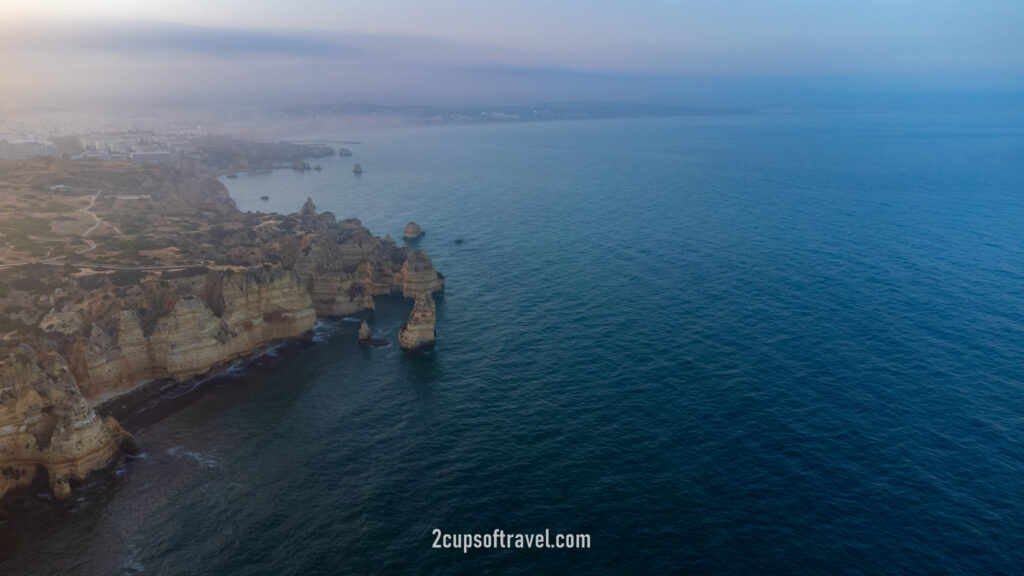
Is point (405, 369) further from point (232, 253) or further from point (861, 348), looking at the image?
point (861, 348)

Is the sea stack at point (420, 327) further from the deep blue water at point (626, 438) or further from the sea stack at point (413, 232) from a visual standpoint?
the sea stack at point (413, 232)

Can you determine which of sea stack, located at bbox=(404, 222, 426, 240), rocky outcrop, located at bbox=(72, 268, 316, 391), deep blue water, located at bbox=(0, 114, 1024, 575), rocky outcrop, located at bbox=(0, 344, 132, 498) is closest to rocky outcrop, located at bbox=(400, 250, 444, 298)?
deep blue water, located at bbox=(0, 114, 1024, 575)

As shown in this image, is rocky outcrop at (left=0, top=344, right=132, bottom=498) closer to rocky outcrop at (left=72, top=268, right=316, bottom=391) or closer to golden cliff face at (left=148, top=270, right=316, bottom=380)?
rocky outcrop at (left=72, top=268, right=316, bottom=391)

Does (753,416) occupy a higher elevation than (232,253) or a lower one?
lower

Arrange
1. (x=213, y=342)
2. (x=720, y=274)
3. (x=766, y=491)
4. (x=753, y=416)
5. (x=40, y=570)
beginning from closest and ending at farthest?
(x=40, y=570)
(x=766, y=491)
(x=753, y=416)
(x=213, y=342)
(x=720, y=274)

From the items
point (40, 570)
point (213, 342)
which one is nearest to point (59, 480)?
point (40, 570)

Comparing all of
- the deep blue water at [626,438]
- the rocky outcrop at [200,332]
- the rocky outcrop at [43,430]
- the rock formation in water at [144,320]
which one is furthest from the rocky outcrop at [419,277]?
the rocky outcrop at [43,430]

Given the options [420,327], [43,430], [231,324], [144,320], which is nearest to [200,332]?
[231,324]
